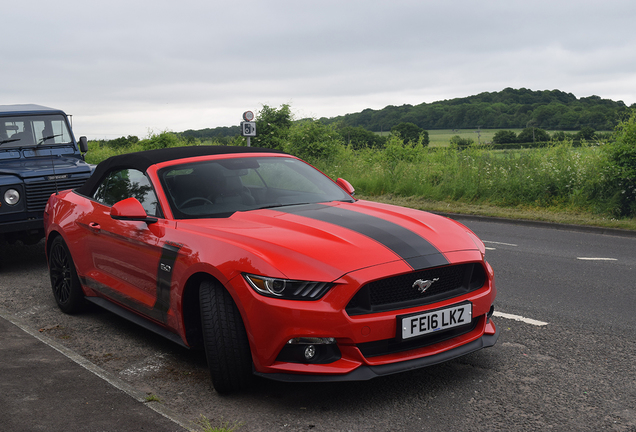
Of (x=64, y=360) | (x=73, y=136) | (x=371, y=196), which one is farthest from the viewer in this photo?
(x=371, y=196)

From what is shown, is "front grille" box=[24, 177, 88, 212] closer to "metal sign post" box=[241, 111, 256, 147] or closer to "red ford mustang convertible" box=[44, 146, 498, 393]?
"red ford mustang convertible" box=[44, 146, 498, 393]

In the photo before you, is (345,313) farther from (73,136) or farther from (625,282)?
(73,136)

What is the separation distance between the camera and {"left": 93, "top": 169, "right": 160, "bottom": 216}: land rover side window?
4.50 m

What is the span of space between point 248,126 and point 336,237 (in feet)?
56.9

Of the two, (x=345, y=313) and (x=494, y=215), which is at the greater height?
(x=345, y=313)

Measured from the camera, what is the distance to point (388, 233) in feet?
12.2

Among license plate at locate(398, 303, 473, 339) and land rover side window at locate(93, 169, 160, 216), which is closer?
license plate at locate(398, 303, 473, 339)

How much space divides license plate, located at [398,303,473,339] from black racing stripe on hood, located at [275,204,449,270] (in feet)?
0.93

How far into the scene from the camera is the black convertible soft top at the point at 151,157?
15.7 feet

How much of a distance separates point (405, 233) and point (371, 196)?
49.1 feet

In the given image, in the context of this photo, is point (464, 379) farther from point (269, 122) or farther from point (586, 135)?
point (269, 122)

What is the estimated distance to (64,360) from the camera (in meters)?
4.11

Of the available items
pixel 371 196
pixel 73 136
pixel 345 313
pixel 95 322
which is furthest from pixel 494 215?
pixel 345 313

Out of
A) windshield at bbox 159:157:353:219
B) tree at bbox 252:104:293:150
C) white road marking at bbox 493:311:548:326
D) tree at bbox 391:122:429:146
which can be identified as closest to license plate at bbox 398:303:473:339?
windshield at bbox 159:157:353:219
